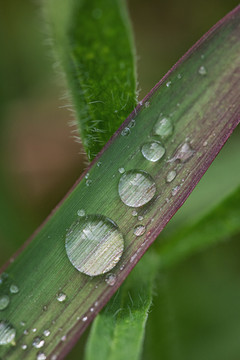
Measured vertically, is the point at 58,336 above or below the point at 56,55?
below

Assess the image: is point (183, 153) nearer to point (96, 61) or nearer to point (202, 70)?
point (202, 70)

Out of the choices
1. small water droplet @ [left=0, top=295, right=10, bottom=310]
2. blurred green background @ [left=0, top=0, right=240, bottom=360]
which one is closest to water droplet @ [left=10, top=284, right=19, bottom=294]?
small water droplet @ [left=0, top=295, right=10, bottom=310]

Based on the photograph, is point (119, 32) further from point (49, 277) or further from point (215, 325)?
point (215, 325)

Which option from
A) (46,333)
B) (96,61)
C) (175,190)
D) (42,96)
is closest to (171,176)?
(175,190)

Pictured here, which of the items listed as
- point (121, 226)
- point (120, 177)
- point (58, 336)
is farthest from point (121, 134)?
point (58, 336)

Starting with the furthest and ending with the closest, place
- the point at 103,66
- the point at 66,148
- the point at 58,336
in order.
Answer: the point at 66,148, the point at 103,66, the point at 58,336

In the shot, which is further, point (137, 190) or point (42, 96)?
point (42, 96)
